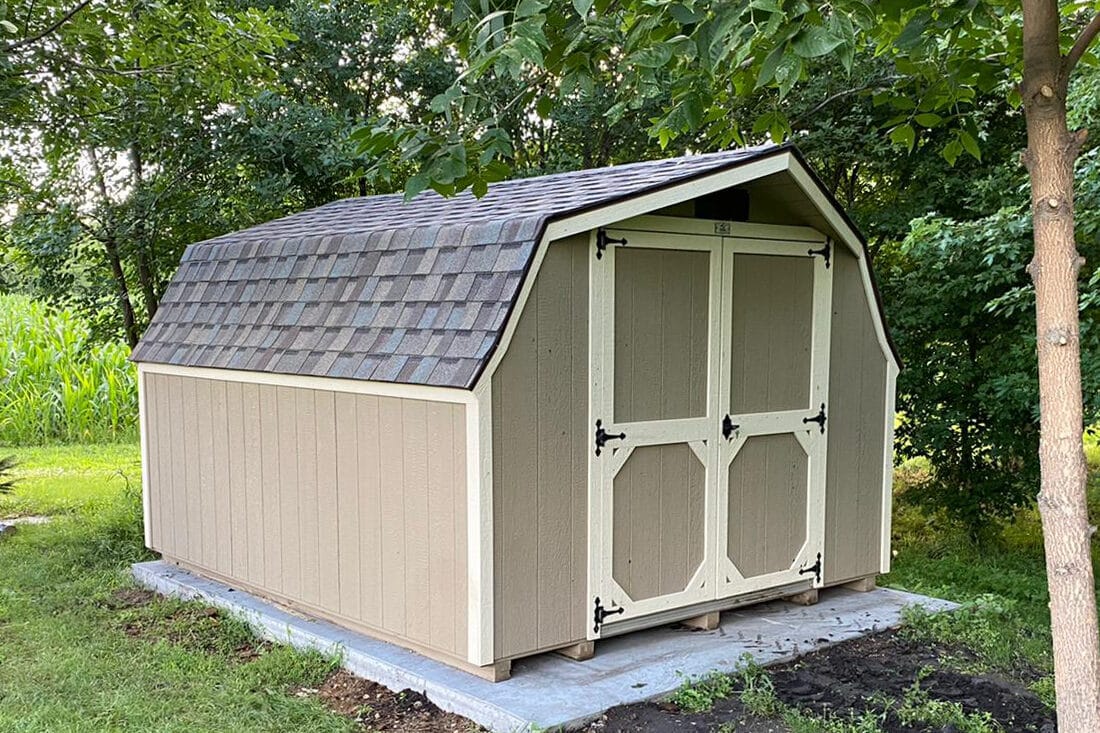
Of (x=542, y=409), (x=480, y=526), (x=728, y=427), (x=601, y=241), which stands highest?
(x=601, y=241)

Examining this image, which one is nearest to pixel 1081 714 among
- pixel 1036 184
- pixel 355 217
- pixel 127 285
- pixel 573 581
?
pixel 1036 184

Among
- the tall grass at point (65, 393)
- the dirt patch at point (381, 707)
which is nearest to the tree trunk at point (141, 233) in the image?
the tall grass at point (65, 393)

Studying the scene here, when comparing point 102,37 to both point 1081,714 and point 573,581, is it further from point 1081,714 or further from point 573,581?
point 1081,714

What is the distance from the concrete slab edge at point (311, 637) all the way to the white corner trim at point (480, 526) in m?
0.22

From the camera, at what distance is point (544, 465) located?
4328 mm

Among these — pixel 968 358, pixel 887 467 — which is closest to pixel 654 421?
pixel 887 467

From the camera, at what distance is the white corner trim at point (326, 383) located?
4.19m

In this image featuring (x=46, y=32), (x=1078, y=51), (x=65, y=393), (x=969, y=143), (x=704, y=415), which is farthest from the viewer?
(x=65, y=393)

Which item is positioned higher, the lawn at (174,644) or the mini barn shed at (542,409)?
the mini barn shed at (542,409)

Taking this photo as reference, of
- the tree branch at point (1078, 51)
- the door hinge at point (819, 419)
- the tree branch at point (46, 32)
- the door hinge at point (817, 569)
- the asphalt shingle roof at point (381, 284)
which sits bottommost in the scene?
the door hinge at point (817, 569)

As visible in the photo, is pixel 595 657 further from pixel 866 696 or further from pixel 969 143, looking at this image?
pixel 969 143

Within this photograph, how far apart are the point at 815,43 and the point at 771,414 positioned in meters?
3.06

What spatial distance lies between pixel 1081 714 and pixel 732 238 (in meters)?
2.75

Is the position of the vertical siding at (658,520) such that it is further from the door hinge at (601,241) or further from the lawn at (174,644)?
the door hinge at (601,241)
